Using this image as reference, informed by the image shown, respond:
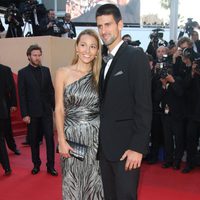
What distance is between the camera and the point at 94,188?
7.98ft

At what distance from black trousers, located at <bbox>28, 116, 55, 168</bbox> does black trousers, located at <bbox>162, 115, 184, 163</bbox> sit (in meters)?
1.50

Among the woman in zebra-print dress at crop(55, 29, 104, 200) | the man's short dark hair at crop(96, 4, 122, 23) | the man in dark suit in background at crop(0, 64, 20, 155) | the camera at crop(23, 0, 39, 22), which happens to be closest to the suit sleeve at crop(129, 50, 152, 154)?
the man's short dark hair at crop(96, 4, 122, 23)

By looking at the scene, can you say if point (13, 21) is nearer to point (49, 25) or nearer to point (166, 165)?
point (49, 25)

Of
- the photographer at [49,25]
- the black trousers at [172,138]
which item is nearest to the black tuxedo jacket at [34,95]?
the black trousers at [172,138]

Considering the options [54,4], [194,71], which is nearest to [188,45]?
[194,71]

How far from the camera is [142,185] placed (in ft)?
13.1

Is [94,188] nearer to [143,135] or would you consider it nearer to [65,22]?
[143,135]

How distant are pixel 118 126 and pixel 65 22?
22.8ft

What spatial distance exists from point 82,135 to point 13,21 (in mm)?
6465

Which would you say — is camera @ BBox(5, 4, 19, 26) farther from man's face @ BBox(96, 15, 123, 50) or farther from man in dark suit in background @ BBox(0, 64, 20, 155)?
man's face @ BBox(96, 15, 123, 50)

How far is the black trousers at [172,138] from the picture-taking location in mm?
4609

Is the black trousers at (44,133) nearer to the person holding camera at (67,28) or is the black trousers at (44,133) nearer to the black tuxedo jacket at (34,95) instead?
the black tuxedo jacket at (34,95)

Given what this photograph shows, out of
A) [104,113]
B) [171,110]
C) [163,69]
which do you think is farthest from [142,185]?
[104,113]

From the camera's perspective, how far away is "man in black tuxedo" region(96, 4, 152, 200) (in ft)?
6.44
